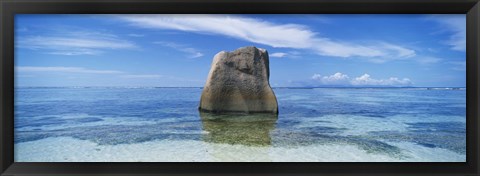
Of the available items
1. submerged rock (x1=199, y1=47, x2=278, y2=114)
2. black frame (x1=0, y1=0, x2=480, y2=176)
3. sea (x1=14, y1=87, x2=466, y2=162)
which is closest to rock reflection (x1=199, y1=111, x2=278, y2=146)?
sea (x1=14, y1=87, x2=466, y2=162)

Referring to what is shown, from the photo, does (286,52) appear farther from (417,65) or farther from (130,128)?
(130,128)

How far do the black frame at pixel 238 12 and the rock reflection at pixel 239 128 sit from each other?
222 centimetres

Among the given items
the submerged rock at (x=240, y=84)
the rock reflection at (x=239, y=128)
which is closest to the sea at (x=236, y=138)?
the rock reflection at (x=239, y=128)

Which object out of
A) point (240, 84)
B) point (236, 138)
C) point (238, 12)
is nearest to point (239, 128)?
point (236, 138)

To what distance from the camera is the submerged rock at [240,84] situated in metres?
6.30

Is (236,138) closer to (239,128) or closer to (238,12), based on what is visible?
(239,128)

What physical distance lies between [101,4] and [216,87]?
4.45 m

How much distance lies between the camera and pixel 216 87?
6344mm

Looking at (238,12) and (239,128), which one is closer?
(238,12)

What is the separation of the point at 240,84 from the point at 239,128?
123 centimetres

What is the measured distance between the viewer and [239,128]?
532cm

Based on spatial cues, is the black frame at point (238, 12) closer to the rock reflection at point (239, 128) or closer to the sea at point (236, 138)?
the sea at point (236, 138)

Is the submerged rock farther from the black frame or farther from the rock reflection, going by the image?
the black frame

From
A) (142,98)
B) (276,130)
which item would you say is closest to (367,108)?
(276,130)
